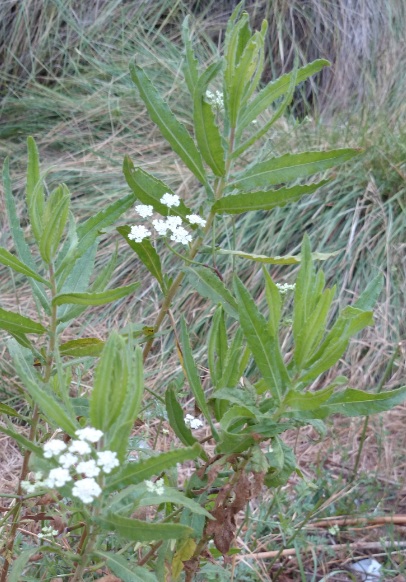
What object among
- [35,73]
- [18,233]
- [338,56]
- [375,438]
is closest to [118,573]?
[18,233]

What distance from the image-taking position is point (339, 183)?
3111mm

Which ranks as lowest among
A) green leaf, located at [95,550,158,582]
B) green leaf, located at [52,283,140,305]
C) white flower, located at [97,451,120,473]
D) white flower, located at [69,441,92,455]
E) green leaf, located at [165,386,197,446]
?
green leaf, located at [95,550,158,582]

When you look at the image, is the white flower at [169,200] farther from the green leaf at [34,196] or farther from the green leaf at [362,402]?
the green leaf at [362,402]

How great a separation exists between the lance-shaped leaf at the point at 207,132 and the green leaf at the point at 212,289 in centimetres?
16

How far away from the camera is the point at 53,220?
3.13ft

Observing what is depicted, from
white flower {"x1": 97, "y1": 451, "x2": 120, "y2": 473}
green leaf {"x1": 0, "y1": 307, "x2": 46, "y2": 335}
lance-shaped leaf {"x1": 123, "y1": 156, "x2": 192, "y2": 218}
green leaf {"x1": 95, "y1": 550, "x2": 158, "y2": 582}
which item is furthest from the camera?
lance-shaped leaf {"x1": 123, "y1": 156, "x2": 192, "y2": 218}

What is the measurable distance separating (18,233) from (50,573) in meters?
0.59

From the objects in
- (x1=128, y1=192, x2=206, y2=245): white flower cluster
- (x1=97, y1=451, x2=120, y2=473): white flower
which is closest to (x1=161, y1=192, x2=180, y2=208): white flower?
(x1=128, y1=192, x2=206, y2=245): white flower cluster

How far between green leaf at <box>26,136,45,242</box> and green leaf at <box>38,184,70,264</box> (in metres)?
0.01

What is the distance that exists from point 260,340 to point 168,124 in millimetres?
385

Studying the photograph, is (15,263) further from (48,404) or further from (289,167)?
Result: (289,167)

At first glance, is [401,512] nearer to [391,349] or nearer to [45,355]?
[391,349]

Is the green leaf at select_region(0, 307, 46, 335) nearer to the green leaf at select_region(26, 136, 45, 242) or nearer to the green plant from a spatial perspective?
the green plant

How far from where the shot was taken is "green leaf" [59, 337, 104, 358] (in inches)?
42.7
